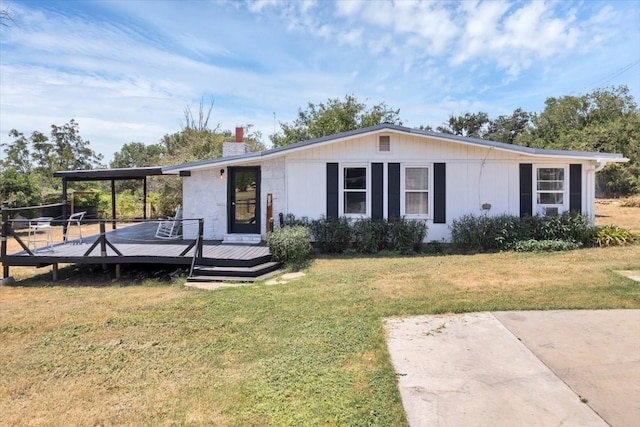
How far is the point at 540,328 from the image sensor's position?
442 cm

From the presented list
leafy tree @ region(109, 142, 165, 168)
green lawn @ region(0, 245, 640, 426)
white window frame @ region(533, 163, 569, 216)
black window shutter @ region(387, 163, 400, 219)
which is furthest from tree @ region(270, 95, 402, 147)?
leafy tree @ region(109, 142, 165, 168)

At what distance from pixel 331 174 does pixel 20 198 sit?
15.6 meters

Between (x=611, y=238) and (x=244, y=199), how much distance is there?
9631 millimetres

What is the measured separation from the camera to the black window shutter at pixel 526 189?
1057cm

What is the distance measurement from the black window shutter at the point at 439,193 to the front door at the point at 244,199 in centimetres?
485

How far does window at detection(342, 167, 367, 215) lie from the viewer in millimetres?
10648

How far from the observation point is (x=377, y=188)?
1057cm

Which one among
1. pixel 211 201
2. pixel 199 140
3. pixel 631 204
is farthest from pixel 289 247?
pixel 631 204

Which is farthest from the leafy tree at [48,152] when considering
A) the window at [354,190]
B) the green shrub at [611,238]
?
the green shrub at [611,238]

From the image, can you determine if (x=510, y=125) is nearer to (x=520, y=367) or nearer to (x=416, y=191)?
(x=416, y=191)

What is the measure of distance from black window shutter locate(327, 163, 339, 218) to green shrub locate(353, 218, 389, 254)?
2.33ft

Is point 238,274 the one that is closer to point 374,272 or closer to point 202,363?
point 374,272

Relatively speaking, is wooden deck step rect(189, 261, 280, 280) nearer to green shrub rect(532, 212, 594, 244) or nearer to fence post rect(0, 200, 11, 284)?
fence post rect(0, 200, 11, 284)

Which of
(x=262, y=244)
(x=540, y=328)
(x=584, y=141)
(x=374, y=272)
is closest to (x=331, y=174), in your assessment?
(x=262, y=244)
